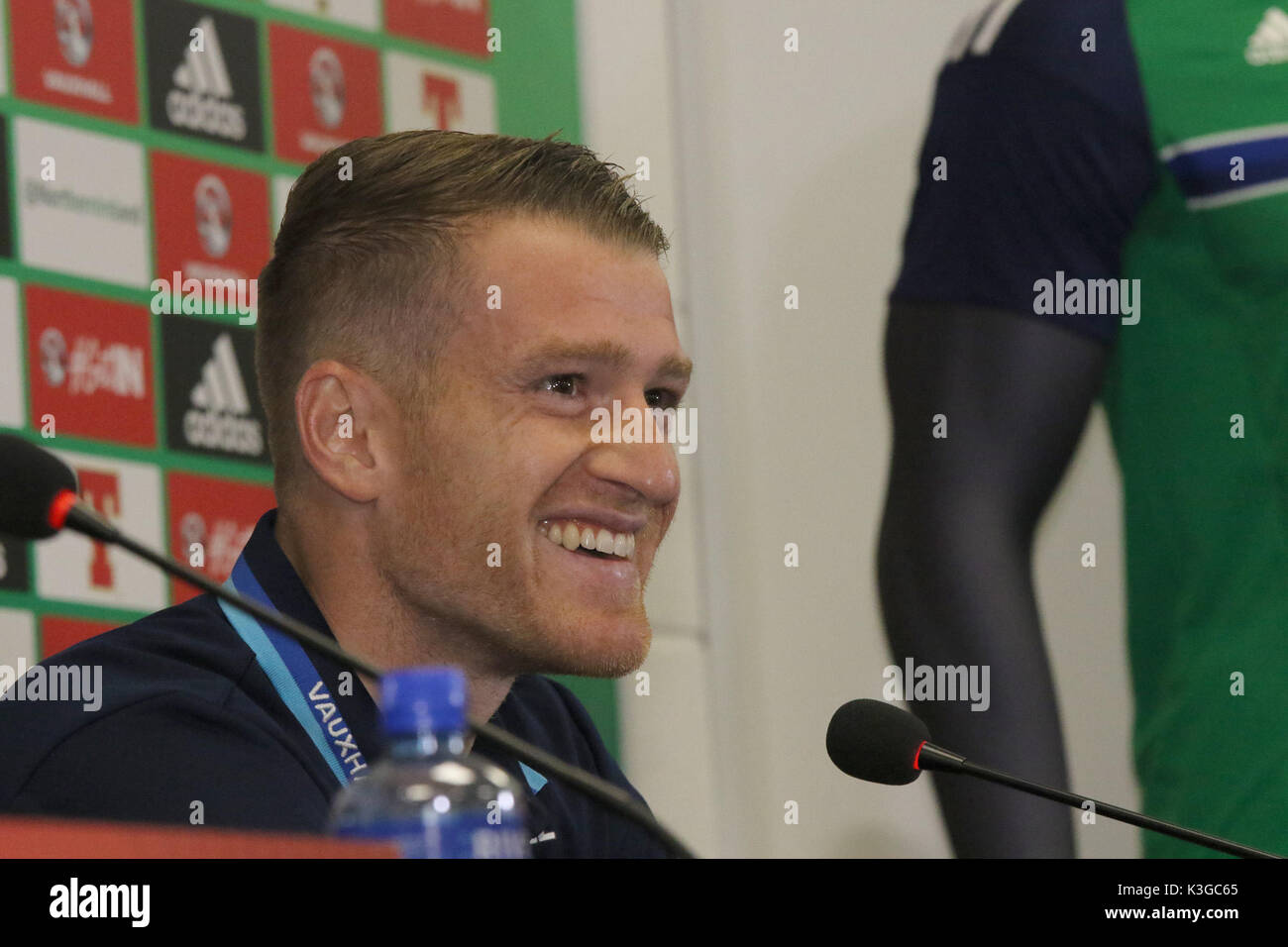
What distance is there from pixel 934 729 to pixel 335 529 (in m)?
1.35

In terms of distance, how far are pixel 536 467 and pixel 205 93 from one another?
1027 mm

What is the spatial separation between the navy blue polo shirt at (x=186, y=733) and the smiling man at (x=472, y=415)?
60 millimetres

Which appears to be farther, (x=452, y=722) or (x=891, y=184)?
(x=891, y=184)

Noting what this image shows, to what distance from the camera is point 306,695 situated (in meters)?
1.35

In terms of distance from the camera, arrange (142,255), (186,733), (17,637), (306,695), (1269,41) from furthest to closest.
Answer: (1269,41) < (142,255) < (17,637) < (306,695) < (186,733)

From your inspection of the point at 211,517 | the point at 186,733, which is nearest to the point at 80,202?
the point at 211,517

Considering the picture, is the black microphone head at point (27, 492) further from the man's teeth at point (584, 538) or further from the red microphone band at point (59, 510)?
the man's teeth at point (584, 538)

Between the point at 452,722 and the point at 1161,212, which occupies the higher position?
the point at 1161,212

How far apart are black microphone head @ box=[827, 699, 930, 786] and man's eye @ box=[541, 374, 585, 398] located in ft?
1.55

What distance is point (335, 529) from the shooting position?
1.57 metres

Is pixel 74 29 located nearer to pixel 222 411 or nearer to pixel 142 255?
pixel 142 255

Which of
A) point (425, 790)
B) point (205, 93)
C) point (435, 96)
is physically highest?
point (435, 96)
